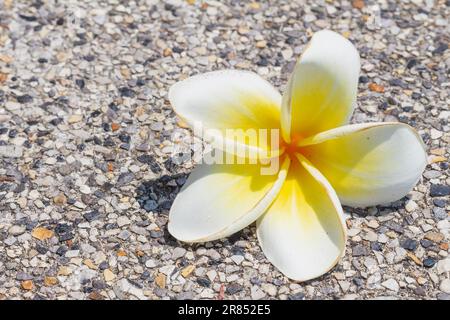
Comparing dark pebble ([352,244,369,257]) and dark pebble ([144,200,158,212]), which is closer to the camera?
dark pebble ([352,244,369,257])

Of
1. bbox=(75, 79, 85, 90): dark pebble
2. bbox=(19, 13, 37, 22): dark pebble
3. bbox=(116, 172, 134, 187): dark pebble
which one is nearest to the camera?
bbox=(116, 172, 134, 187): dark pebble

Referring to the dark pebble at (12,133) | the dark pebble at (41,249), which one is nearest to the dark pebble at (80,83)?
the dark pebble at (12,133)

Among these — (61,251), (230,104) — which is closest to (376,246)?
(230,104)

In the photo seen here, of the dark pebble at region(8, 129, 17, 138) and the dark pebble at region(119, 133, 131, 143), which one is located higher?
the dark pebble at region(119, 133, 131, 143)

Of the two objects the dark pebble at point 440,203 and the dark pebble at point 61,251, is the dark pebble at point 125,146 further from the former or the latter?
the dark pebble at point 440,203

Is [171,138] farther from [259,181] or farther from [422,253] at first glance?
[422,253]

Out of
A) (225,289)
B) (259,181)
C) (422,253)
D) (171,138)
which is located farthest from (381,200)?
(171,138)

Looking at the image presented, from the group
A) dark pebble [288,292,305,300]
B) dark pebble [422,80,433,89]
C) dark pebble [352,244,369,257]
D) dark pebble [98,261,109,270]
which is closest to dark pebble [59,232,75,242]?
dark pebble [98,261,109,270]

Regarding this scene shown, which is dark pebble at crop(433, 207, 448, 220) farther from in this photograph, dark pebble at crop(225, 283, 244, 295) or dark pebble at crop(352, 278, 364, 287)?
dark pebble at crop(225, 283, 244, 295)

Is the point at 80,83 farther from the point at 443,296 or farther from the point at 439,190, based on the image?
the point at 443,296

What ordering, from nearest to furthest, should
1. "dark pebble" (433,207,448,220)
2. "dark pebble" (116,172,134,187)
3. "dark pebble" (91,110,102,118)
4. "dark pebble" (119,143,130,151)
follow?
"dark pebble" (433,207,448,220) < "dark pebble" (116,172,134,187) < "dark pebble" (119,143,130,151) < "dark pebble" (91,110,102,118)
